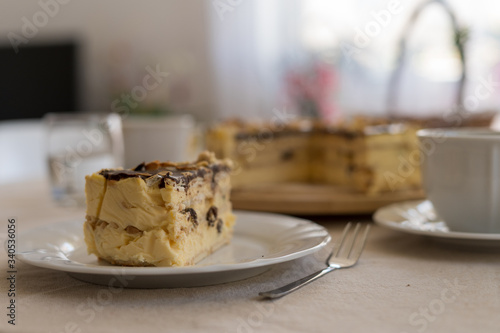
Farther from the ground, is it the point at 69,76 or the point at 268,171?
the point at 69,76

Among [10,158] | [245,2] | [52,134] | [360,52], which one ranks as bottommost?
[10,158]

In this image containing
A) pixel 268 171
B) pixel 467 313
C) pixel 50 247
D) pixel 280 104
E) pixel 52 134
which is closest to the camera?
pixel 467 313

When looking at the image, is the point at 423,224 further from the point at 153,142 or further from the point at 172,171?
the point at 153,142

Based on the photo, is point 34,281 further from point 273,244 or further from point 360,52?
point 360,52

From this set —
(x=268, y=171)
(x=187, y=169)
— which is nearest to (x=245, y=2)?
(x=268, y=171)

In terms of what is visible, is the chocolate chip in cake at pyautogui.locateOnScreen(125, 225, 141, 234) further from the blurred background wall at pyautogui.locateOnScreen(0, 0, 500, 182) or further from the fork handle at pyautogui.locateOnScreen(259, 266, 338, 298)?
the blurred background wall at pyautogui.locateOnScreen(0, 0, 500, 182)

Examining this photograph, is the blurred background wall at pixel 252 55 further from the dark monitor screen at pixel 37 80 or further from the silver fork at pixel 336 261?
the silver fork at pixel 336 261

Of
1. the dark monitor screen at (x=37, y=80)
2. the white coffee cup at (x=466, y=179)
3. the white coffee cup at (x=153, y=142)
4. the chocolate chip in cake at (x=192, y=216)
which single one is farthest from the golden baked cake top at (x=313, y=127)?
the dark monitor screen at (x=37, y=80)

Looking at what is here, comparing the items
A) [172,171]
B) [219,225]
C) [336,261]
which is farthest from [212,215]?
[336,261]
